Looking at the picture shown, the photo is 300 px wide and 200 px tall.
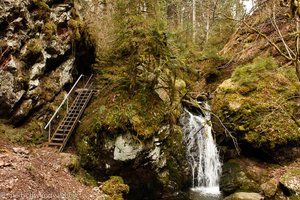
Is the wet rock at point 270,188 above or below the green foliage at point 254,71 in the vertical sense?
below

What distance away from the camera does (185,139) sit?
1080cm

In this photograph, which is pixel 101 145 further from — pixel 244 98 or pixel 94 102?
pixel 244 98

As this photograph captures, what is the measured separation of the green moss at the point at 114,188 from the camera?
713cm

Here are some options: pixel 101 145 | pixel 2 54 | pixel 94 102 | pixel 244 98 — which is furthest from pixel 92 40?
pixel 244 98

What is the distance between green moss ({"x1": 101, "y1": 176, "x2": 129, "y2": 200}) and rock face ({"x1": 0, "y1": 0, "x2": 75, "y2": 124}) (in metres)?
3.62

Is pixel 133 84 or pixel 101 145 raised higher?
pixel 133 84

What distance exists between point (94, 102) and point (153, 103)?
A: 2.42 m

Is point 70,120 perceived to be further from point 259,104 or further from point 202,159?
point 259,104

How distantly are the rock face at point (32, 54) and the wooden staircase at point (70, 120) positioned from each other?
841 mm

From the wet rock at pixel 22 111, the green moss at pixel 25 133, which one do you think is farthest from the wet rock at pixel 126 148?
the wet rock at pixel 22 111

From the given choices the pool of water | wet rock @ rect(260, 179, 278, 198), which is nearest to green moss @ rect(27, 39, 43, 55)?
the pool of water

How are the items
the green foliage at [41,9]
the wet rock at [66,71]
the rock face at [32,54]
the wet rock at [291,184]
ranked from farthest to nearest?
the wet rock at [66,71], the green foliage at [41,9], the rock face at [32,54], the wet rock at [291,184]

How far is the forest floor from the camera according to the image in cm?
520

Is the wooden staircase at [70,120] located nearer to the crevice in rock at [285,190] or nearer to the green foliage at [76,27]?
the green foliage at [76,27]
